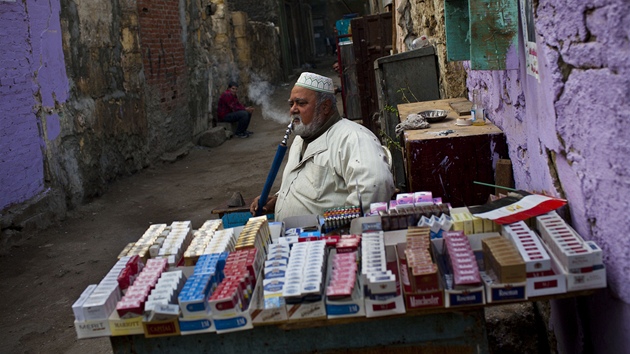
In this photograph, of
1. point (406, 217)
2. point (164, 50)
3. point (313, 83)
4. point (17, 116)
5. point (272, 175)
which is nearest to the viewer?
point (406, 217)

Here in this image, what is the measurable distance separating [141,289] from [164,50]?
8.86m

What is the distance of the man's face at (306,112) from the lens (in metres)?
4.07

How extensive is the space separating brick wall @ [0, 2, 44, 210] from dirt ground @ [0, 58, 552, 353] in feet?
1.77

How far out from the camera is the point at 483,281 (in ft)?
7.45

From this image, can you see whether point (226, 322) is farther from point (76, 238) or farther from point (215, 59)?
point (215, 59)

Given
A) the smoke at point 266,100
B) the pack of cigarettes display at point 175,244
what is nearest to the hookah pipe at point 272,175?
the pack of cigarettes display at point 175,244

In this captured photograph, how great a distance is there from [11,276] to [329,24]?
29291 millimetres

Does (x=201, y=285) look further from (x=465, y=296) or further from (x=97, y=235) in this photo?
(x=97, y=235)

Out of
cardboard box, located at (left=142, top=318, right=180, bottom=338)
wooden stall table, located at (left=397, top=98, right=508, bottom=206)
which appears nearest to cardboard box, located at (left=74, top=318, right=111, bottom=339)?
cardboard box, located at (left=142, top=318, right=180, bottom=338)

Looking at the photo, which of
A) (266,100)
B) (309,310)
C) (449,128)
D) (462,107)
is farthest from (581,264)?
(266,100)

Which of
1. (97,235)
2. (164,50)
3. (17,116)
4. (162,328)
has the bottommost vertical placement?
(97,235)

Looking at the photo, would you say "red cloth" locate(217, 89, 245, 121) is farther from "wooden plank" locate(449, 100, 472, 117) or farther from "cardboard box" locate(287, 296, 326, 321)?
"cardboard box" locate(287, 296, 326, 321)

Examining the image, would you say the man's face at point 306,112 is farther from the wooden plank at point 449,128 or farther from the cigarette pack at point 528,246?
the cigarette pack at point 528,246

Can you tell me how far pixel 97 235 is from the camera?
6.86 metres
